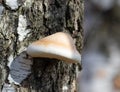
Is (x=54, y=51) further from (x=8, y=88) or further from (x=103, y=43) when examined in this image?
(x=103, y=43)

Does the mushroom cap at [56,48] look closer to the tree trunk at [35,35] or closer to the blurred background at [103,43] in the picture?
the tree trunk at [35,35]

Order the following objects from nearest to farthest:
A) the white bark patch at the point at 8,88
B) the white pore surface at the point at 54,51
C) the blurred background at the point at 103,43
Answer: the white pore surface at the point at 54,51
the white bark patch at the point at 8,88
the blurred background at the point at 103,43

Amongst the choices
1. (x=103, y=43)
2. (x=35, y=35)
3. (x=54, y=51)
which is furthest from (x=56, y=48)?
(x=103, y=43)

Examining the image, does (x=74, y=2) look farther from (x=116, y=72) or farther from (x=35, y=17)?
(x=116, y=72)

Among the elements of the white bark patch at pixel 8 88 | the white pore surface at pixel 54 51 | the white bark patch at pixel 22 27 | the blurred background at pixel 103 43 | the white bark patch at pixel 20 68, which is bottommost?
the white bark patch at pixel 8 88

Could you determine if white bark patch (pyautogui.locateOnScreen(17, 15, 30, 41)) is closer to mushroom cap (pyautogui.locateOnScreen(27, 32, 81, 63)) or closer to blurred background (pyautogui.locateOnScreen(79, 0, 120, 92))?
mushroom cap (pyautogui.locateOnScreen(27, 32, 81, 63))

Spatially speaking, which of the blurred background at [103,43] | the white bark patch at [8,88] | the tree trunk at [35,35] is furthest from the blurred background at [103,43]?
the white bark patch at [8,88]
